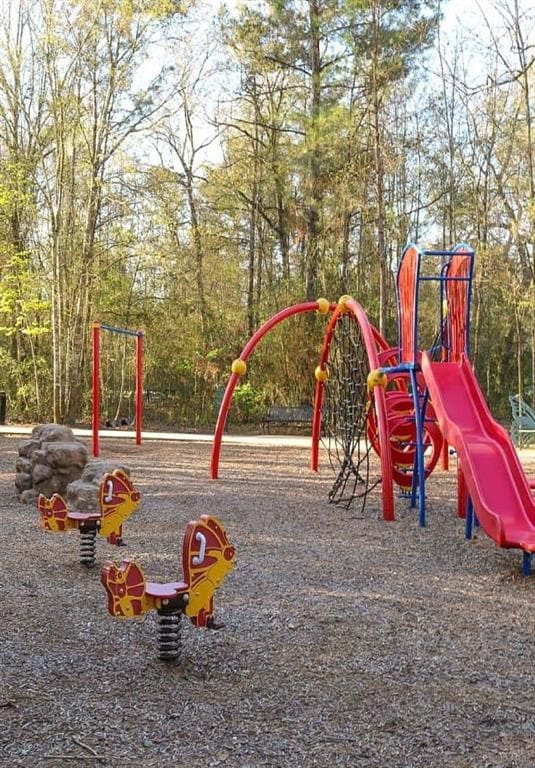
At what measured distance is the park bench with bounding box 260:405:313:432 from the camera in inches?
672

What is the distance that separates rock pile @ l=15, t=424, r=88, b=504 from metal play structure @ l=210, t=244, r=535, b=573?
2.22 metres

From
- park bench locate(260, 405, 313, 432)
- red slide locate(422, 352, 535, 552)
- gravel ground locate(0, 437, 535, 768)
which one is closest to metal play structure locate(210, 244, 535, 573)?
red slide locate(422, 352, 535, 552)

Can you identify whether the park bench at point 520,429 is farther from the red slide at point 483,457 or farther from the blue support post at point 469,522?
the blue support post at point 469,522

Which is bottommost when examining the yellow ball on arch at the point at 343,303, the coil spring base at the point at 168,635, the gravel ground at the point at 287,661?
the gravel ground at the point at 287,661

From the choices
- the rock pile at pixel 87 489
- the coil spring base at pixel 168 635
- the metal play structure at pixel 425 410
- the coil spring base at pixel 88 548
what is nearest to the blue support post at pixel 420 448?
the metal play structure at pixel 425 410

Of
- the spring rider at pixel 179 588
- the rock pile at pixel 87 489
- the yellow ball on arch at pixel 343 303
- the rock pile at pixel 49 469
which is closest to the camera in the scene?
the spring rider at pixel 179 588

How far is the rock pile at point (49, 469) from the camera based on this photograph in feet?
24.4

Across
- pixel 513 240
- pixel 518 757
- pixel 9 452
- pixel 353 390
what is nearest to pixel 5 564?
pixel 518 757

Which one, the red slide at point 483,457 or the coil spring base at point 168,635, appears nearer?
the coil spring base at point 168,635

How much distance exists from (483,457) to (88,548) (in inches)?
111

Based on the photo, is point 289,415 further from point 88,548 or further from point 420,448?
point 88,548

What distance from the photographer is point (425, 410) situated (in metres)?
7.15

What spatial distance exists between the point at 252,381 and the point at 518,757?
681 inches

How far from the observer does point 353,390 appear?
7.96 m
